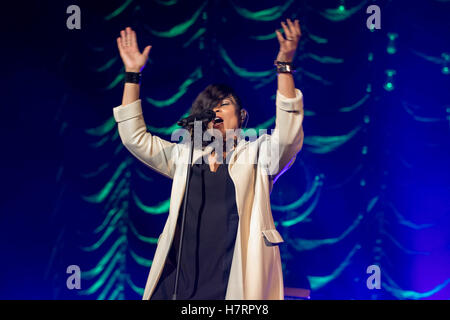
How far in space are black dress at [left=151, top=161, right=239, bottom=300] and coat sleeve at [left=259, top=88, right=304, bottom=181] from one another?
222 millimetres

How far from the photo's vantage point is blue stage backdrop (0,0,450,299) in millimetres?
3123

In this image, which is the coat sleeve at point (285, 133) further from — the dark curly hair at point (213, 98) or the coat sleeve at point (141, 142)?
the coat sleeve at point (141, 142)

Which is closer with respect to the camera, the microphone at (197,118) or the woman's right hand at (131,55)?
the microphone at (197,118)

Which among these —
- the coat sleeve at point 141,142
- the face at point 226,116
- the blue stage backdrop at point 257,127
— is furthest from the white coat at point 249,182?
the blue stage backdrop at point 257,127

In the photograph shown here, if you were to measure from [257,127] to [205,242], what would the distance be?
1455mm

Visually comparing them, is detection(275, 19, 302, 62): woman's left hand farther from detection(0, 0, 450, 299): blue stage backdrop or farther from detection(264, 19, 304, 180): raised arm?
detection(0, 0, 450, 299): blue stage backdrop

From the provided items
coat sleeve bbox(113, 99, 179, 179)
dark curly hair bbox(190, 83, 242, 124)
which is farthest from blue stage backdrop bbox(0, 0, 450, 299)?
coat sleeve bbox(113, 99, 179, 179)

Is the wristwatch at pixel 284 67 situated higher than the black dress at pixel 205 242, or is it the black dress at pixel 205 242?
the wristwatch at pixel 284 67

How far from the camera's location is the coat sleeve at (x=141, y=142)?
2.08 meters

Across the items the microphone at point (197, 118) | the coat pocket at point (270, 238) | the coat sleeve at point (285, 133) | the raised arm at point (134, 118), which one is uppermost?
the raised arm at point (134, 118)

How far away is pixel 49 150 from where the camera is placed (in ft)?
10.6

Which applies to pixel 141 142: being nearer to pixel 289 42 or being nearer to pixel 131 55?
pixel 131 55

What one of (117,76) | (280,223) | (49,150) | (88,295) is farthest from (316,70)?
(88,295)

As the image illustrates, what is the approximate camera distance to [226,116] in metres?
2.13
